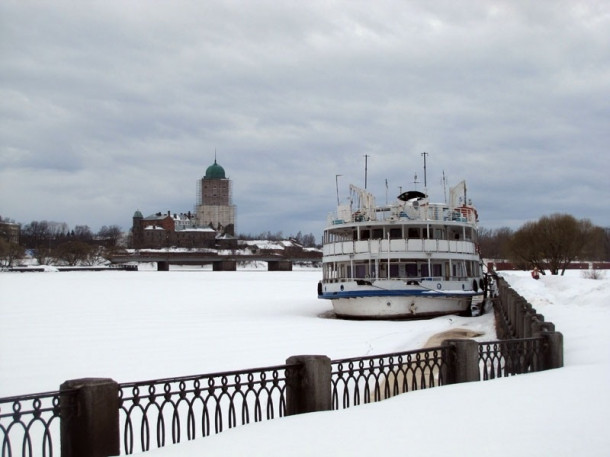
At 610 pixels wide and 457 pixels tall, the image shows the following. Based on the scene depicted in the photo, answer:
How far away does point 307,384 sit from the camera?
414 inches

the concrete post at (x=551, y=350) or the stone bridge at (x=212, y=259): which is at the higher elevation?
the stone bridge at (x=212, y=259)

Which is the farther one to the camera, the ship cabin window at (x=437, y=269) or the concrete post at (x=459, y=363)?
the ship cabin window at (x=437, y=269)

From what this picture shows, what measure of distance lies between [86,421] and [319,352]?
15693mm

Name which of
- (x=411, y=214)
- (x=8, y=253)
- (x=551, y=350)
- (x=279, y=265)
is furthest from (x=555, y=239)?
(x=8, y=253)

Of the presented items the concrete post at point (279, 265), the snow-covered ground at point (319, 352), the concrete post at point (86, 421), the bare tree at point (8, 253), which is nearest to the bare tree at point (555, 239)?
the snow-covered ground at point (319, 352)

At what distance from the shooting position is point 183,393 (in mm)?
9164

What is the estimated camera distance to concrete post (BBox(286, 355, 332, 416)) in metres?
10.5

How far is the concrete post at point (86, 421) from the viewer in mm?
8281

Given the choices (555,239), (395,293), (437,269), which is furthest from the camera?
(555,239)

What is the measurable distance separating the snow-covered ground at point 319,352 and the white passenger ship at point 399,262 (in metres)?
2.07

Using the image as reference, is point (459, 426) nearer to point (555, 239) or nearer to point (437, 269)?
point (437, 269)

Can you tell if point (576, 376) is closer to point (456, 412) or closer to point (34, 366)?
point (456, 412)

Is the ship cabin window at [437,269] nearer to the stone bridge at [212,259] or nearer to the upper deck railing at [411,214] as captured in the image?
the upper deck railing at [411,214]

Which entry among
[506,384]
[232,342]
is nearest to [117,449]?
[506,384]
